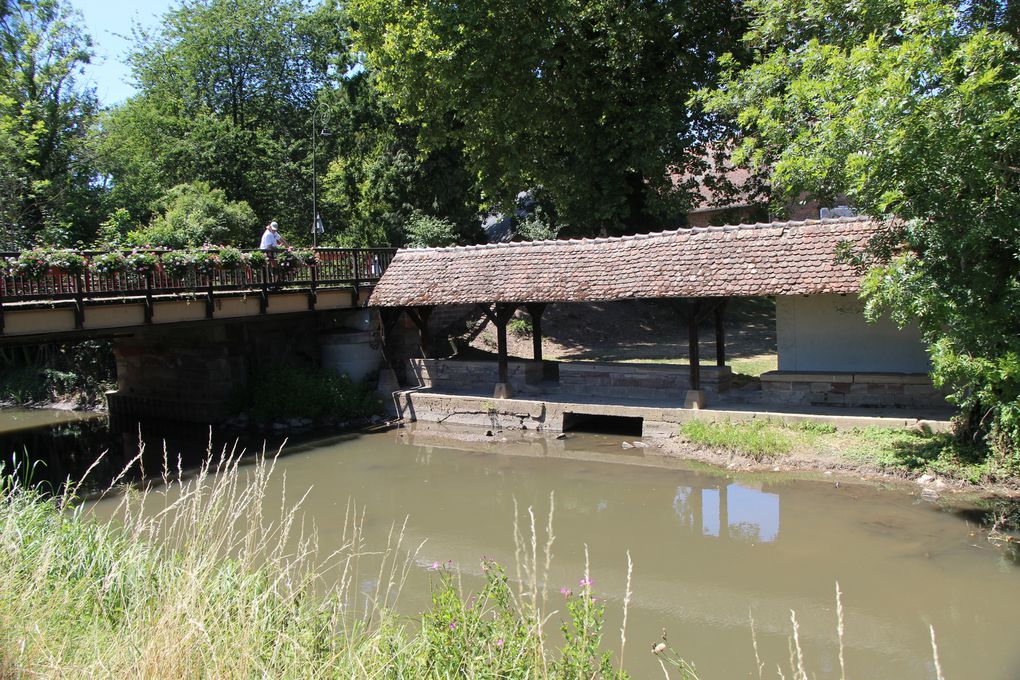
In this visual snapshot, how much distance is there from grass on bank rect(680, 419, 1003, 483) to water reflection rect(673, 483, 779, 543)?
1.19 metres

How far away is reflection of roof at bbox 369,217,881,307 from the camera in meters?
11.7

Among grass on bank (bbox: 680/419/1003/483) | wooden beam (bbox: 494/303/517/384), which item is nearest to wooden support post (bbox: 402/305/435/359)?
wooden beam (bbox: 494/303/517/384)

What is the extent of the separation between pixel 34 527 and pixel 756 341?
61.8ft

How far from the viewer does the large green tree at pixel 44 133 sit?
68.8ft

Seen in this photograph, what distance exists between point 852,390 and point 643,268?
384 centimetres

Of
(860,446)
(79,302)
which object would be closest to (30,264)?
(79,302)

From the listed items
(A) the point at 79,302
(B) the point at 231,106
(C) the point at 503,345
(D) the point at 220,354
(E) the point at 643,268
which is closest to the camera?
(A) the point at 79,302

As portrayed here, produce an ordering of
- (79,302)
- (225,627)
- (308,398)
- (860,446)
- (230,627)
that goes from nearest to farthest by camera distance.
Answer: (230,627)
(225,627)
(860,446)
(79,302)
(308,398)

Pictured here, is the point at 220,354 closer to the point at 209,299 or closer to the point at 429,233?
the point at 209,299

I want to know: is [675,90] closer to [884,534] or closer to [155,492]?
[884,534]

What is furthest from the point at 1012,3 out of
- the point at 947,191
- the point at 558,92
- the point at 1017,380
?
the point at 558,92

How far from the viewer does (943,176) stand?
8156mm

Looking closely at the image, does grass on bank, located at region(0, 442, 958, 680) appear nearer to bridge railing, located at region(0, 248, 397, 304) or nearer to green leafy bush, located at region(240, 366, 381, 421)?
bridge railing, located at region(0, 248, 397, 304)

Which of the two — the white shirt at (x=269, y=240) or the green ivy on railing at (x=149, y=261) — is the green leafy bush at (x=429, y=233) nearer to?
the green ivy on railing at (x=149, y=261)
